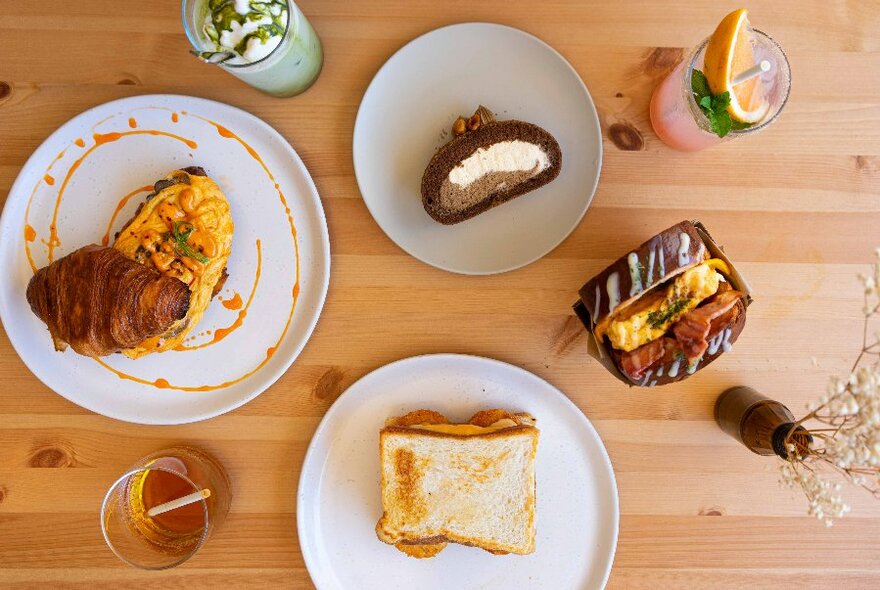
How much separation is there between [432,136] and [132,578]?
1.54 metres

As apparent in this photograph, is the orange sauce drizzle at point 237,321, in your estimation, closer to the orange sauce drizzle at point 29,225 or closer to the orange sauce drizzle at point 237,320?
the orange sauce drizzle at point 237,320

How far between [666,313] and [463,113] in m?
0.78

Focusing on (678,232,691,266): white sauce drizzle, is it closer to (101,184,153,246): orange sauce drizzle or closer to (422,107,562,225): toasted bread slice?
(422,107,562,225): toasted bread slice

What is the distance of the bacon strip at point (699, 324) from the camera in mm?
1307

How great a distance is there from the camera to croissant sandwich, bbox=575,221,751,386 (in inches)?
52.0

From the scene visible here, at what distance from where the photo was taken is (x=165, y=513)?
61.3 inches

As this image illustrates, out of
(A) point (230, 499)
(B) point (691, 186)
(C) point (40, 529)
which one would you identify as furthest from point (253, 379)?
(B) point (691, 186)

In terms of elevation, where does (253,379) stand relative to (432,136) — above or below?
below

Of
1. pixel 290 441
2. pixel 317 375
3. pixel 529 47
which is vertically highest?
pixel 529 47

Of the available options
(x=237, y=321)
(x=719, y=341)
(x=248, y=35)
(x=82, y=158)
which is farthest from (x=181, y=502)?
(x=719, y=341)

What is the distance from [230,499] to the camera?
1.63 metres

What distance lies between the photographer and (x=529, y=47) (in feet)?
5.24

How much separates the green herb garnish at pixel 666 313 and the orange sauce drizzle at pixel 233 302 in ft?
3.58

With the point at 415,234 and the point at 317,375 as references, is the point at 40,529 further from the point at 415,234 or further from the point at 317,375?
the point at 415,234
